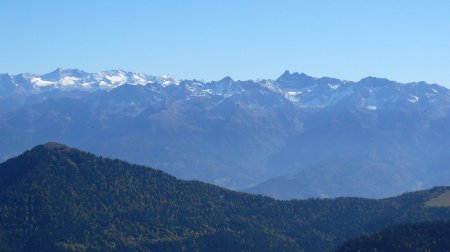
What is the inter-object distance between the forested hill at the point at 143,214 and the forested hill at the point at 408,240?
37145mm

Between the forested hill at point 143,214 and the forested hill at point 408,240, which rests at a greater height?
the forested hill at point 408,240

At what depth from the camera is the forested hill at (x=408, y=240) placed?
12394 cm

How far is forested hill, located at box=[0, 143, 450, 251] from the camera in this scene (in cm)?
16288

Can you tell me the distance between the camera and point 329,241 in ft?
572

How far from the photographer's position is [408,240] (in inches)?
4978

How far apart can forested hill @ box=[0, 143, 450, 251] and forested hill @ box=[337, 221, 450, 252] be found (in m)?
37.1

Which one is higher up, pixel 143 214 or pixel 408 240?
pixel 408 240

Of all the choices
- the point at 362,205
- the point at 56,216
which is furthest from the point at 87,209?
the point at 362,205

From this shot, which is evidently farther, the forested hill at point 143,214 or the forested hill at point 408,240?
the forested hill at point 143,214

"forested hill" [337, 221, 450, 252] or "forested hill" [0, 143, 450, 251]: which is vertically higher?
"forested hill" [337, 221, 450, 252]

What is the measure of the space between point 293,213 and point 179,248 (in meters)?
37.7

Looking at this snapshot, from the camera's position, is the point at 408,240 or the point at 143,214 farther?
the point at 143,214

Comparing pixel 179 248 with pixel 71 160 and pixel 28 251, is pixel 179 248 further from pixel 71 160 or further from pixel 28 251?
pixel 71 160

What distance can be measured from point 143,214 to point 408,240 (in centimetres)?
6413
